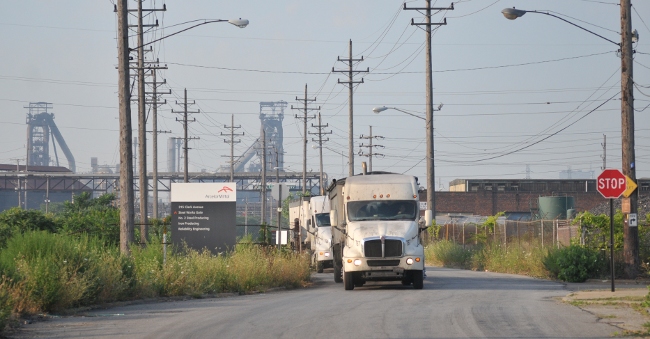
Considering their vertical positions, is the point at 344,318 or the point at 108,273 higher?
the point at 108,273

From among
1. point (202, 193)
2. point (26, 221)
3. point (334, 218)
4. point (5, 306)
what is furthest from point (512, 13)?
point (26, 221)

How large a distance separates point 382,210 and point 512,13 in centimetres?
742

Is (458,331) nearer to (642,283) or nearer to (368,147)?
(642,283)

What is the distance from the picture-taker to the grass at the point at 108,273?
16.3 metres

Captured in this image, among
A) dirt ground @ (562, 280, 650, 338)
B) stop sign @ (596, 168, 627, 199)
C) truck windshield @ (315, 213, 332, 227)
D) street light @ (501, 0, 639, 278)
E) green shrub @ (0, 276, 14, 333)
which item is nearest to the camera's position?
green shrub @ (0, 276, 14, 333)

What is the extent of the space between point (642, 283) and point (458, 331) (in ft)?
49.0

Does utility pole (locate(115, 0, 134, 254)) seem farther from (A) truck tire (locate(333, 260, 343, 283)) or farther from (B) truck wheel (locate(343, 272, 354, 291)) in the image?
(A) truck tire (locate(333, 260, 343, 283))

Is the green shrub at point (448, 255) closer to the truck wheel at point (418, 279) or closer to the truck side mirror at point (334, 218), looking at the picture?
the truck side mirror at point (334, 218)

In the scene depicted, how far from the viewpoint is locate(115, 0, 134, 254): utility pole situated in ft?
75.7

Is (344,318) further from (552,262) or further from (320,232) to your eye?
(320,232)

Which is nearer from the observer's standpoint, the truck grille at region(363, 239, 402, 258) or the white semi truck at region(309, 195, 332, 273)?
the truck grille at region(363, 239, 402, 258)

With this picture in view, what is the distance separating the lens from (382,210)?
80.2 ft

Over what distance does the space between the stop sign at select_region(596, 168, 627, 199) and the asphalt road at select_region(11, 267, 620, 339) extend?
2894 mm

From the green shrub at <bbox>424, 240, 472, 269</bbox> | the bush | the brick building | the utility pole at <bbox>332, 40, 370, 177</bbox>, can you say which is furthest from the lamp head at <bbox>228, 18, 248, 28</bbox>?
the brick building
